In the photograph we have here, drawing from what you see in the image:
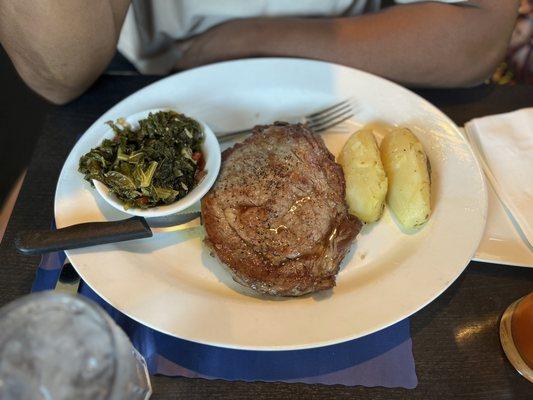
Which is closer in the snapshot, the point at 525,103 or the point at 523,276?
the point at 523,276

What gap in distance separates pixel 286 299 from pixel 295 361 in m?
0.21

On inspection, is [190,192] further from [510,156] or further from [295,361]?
[510,156]

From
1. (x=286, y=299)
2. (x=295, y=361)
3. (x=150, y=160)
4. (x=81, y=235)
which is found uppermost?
(x=150, y=160)

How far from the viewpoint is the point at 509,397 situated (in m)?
1.49

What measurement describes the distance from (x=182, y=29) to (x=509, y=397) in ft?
7.39

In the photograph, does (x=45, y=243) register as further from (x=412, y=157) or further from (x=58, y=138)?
(x=412, y=157)

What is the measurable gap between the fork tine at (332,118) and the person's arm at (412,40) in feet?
0.93

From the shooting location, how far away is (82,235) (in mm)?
1544

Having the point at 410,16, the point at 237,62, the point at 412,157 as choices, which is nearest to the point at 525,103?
the point at 410,16

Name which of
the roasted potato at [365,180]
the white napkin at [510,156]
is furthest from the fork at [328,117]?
the white napkin at [510,156]

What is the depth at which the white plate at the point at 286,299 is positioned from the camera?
1454mm

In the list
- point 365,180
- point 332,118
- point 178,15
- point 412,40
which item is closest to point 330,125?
point 332,118

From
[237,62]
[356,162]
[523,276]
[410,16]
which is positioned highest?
[410,16]

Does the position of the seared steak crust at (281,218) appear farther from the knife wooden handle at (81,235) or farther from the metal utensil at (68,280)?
the metal utensil at (68,280)
